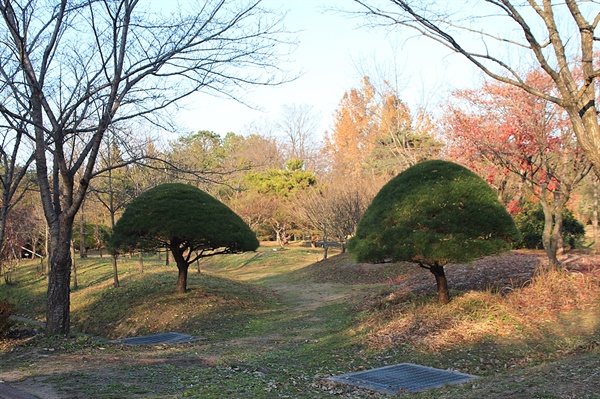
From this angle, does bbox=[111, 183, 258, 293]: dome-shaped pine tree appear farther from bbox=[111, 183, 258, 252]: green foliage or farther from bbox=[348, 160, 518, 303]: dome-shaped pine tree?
bbox=[348, 160, 518, 303]: dome-shaped pine tree

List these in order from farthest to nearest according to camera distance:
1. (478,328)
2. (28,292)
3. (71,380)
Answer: (28,292)
(478,328)
(71,380)

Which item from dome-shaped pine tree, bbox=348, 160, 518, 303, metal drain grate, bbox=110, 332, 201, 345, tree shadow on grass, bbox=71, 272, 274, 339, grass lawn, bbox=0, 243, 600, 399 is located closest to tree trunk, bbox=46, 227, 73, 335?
grass lawn, bbox=0, 243, 600, 399

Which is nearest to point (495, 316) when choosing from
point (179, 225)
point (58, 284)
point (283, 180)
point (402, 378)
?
point (402, 378)

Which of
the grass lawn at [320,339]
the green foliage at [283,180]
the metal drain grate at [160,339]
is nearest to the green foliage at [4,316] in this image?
the grass lawn at [320,339]

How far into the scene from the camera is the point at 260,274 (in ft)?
85.3

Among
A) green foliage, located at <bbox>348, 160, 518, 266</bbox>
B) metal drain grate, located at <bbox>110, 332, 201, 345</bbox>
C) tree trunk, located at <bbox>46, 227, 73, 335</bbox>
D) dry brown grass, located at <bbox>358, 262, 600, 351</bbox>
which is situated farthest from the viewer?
metal drain grate, located at <bbox>110, 332, 201, 345</bbox>

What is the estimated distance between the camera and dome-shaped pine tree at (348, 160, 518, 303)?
9.29 meters

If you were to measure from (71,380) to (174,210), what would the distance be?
8.38m

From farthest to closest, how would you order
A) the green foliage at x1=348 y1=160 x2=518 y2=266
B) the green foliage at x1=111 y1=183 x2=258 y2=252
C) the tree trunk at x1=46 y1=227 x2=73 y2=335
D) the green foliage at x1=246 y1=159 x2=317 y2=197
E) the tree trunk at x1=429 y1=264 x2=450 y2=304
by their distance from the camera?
the green foliage at x1=246 y1=159 x2=317 y2=197, the green foliage at x1=111 y1=183 x2=258 y2=252, the tree trunk at x1=429 y1=264 x2=450 y2=304, the green foliage at x1=348 y1=160 x2=518 y2=266, the tree trunk at x1=46 y1=227 x2=73 y2=335

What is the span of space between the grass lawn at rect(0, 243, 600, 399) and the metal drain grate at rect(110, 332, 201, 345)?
52 cm

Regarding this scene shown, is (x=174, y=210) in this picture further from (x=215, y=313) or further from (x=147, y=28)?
(x=147, y=28)

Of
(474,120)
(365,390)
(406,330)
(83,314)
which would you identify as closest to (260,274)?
(83,314)

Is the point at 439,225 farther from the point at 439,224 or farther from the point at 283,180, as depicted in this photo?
the point at 283,180

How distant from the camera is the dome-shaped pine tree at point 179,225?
1347 centimetres
